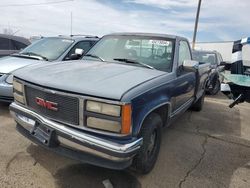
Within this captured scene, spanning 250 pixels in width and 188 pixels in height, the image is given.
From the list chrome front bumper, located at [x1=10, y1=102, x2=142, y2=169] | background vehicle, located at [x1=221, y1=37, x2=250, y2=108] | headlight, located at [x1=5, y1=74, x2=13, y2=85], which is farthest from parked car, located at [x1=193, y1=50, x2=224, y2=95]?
chrome front bumper, located at [x1=10, y1=102, x2=142, y2=169]

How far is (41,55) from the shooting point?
20.6 ft

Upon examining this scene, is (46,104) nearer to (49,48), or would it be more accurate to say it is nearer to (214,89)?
(49,48)

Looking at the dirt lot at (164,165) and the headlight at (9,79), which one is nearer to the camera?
the dirt lot at (164,165)

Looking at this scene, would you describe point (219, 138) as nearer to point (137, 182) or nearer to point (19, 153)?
point (137, 182)

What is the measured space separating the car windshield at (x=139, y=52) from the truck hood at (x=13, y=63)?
75.1 inches

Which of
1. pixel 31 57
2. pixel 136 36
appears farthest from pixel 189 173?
pixel 31 57

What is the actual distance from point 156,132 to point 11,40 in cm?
732

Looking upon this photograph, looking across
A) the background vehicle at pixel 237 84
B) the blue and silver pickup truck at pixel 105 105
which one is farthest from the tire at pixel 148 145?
the background vehicle at pixel 237 84

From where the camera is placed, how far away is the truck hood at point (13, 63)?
5.69 m

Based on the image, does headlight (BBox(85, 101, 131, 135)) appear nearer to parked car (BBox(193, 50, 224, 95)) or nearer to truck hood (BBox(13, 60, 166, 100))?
truck hood (BBox(13, 60, 166, 100))

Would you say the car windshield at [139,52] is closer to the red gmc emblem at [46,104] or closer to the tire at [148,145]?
the tire at [148,145]

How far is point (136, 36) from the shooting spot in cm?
459

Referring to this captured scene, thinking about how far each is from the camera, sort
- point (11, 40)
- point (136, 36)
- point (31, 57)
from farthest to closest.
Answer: point (11, 40)
point (31, 57)
point (136, 36)

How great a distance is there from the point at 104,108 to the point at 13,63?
389 centimetres
